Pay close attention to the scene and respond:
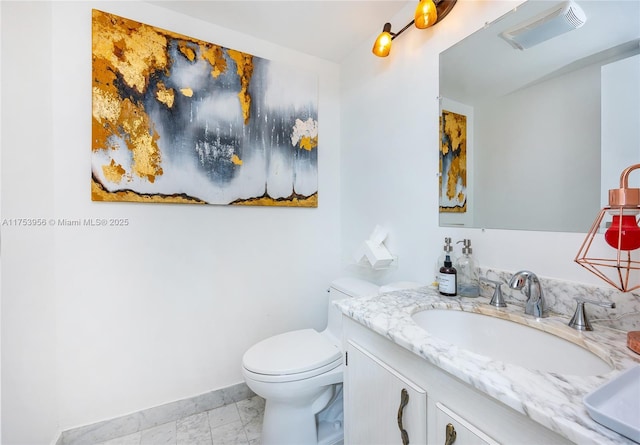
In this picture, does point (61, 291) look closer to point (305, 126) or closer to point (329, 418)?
point (329, 418)

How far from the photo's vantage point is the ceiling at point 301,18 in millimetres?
1431

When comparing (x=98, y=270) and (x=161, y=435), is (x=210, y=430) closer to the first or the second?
(x=161, y=435)

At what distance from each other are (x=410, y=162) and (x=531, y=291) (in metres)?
0.79

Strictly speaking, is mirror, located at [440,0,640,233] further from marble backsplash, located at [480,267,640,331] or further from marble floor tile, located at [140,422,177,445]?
marble floor tile, located at [140,422,177,445]

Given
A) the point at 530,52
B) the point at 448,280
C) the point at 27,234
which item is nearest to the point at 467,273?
the point at 448,280

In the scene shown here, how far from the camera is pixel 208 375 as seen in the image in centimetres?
158

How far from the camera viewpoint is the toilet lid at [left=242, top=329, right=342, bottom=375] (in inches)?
46.6

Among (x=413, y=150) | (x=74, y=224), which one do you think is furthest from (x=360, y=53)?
(x=74, y=224)

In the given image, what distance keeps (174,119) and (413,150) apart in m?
1.28

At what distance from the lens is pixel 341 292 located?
1.54 m

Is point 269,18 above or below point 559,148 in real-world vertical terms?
above

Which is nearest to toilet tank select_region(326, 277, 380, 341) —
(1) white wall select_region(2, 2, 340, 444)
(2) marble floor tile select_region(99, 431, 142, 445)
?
(1) white wall select_region(2, 2, 340, 444)

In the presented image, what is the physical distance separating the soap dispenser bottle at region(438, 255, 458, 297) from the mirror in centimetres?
21

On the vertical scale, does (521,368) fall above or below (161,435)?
above
